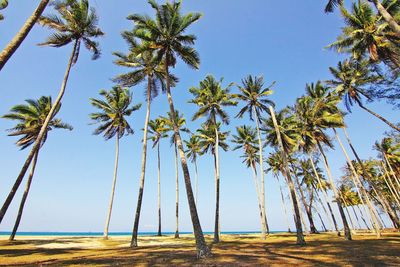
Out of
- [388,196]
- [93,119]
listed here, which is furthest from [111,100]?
[388,196]

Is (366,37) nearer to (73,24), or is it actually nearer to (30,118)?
(73,24)

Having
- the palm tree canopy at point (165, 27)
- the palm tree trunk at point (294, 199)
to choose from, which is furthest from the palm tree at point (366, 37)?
the palm tree canopy at point (165, 27)

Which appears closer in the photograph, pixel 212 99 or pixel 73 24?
pixel 73 24

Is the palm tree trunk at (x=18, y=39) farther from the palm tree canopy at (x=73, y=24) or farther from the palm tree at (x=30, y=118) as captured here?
the palm tree at (x=30, y=118)

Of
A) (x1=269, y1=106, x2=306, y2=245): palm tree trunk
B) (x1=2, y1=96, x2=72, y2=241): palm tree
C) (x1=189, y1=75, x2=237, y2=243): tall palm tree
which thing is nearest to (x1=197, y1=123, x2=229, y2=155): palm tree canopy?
(x1=189, y1=75, x2=237, y2=243): tall palm tree

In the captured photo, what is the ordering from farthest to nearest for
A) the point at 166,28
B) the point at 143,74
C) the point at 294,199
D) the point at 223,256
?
the point at 143,74 → the point at 294,199 → the point at 166,28 → the point at 223,256

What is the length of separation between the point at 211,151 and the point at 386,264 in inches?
1042

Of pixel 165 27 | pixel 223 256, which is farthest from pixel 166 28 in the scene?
pixel 223 256

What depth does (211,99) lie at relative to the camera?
89.4ft

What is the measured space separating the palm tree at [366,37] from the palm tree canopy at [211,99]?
12022mm

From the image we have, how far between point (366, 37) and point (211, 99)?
51.5 ft

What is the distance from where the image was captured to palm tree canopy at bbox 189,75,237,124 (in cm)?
2717

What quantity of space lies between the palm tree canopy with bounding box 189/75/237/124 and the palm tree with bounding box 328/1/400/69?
12.0 m

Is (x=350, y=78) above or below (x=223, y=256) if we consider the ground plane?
above
